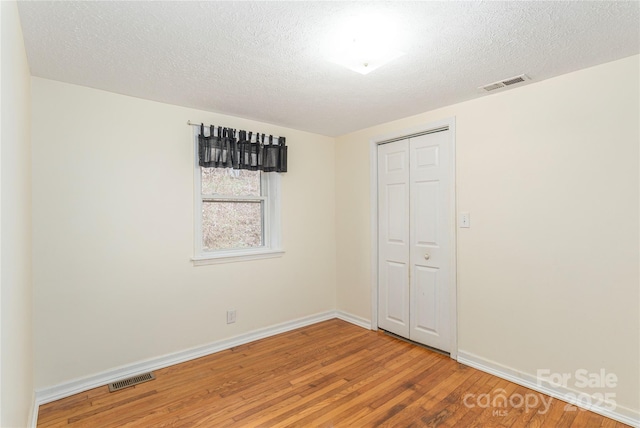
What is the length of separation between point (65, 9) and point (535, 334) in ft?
11.5

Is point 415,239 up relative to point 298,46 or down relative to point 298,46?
down

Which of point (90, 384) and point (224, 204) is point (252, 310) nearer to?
point (224, 204)

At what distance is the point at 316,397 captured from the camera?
7.52ft

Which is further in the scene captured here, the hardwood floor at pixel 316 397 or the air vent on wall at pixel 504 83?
the air vent on wall at pixel 504 83

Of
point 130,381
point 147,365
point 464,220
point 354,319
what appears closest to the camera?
point 130,381

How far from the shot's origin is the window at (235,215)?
309 centimetres

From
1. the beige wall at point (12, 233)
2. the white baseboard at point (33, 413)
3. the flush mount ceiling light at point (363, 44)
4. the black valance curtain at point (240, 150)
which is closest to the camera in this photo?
the beige wall at point (12, 233)

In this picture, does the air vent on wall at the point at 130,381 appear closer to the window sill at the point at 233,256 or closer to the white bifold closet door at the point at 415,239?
the window sill at the point at 233,256

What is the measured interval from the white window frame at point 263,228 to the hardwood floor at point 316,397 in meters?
0.92

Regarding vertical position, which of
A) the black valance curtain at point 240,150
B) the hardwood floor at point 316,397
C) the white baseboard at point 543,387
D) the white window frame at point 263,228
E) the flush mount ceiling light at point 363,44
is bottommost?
the hardwood floor at point 316,397

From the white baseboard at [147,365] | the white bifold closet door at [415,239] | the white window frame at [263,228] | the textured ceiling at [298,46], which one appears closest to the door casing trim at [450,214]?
the white bifold closet door at [415,239]

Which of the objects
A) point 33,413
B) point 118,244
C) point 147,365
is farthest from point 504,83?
point 33,413

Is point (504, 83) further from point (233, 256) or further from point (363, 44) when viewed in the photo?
point (233, 256)

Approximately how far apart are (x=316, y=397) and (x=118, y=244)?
195cm
